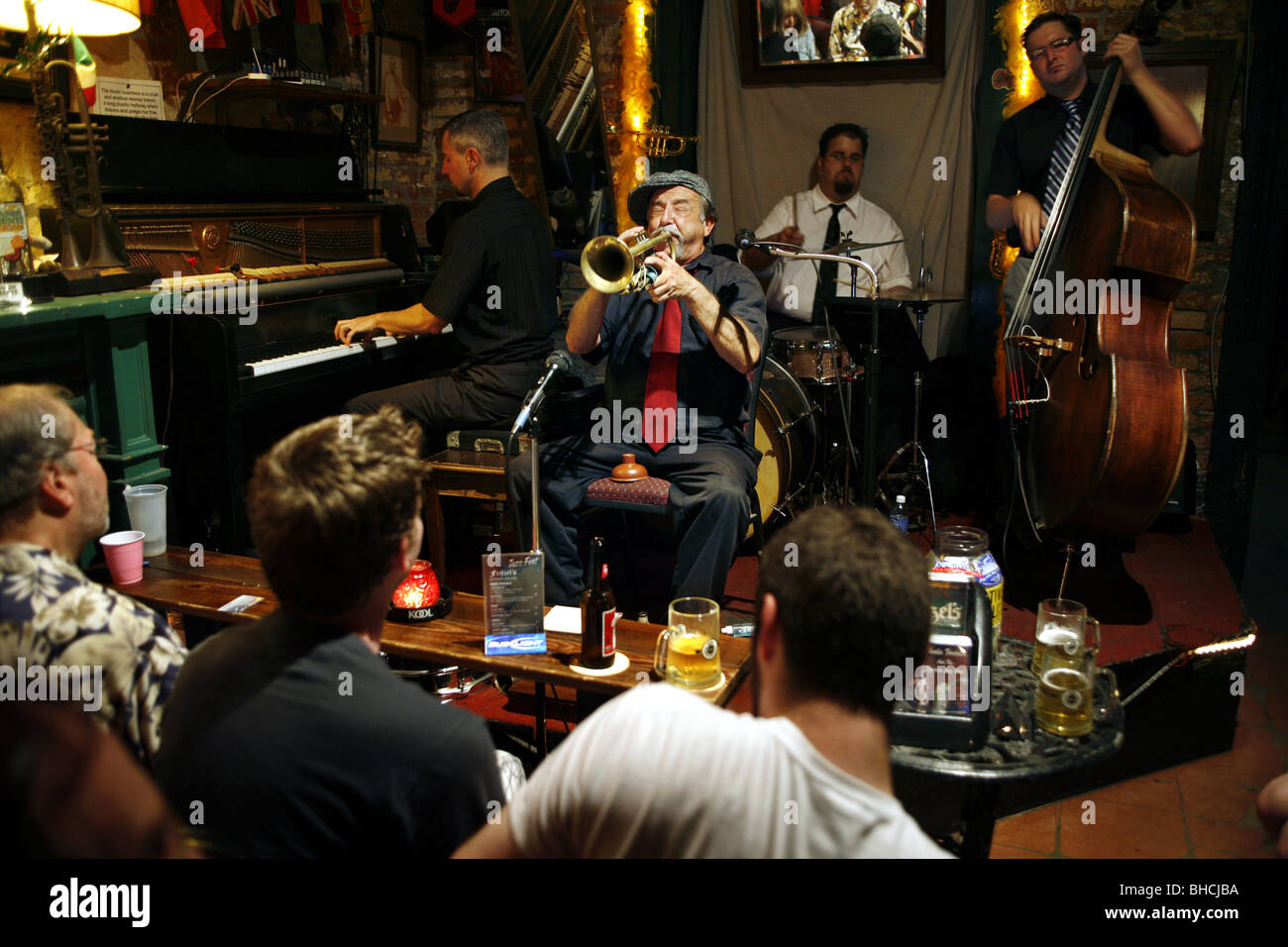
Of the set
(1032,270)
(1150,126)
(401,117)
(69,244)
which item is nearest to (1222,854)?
(1032,270)

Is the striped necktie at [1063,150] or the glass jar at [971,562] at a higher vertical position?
the striped necktie at [1063,150]

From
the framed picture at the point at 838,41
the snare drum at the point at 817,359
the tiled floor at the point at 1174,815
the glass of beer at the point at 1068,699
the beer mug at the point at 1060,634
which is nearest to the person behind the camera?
the glass of beer at the point at 1068,699

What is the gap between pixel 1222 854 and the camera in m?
2.38

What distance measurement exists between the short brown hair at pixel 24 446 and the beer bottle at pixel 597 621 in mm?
1007

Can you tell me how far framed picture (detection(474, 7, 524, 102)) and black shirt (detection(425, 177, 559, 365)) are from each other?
1917mm

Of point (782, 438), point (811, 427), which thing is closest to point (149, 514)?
point (782, 438)

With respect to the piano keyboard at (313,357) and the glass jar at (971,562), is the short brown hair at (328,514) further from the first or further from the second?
the piano keyboard at (313,357)

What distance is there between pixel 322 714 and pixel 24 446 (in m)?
0.82

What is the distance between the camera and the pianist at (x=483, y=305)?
12.5 feet

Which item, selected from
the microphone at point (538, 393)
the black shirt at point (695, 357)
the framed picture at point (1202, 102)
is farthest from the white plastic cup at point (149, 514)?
the framed picture at point (1202, 102)

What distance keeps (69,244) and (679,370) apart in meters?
2.04

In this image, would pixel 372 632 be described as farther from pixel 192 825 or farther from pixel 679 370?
pixel 679 370

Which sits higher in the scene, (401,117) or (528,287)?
(401,117)

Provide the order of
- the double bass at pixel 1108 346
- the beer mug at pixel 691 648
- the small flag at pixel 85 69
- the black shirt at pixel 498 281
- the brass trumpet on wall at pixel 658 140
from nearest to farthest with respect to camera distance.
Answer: the beer mug at pixel 691 648, the double bass at pixel 1108 346, the small flag at pixel 85 69, the black shirt at pixel 498 281, the brass trumpet on wall at pixel 658 140
